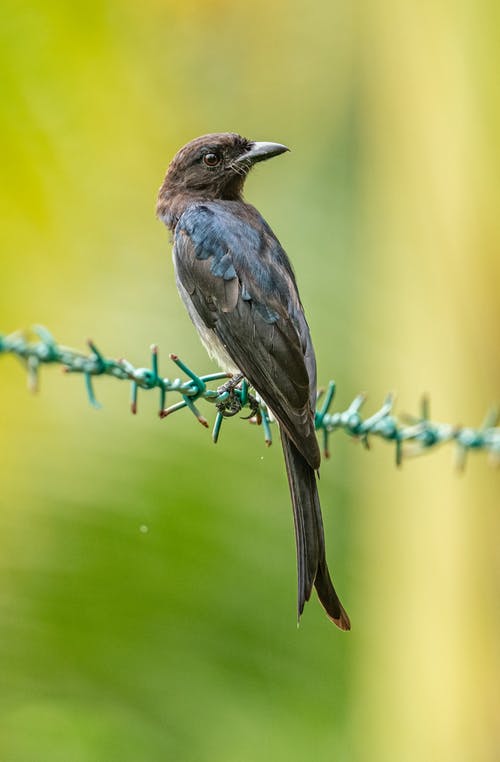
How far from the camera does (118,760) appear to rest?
Answer: 13.4ft

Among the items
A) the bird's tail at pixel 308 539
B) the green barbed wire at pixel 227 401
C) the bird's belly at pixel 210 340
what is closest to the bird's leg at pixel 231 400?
the green barbed wire at pixel 227 401

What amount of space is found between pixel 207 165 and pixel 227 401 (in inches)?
54.0

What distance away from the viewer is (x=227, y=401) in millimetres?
4336

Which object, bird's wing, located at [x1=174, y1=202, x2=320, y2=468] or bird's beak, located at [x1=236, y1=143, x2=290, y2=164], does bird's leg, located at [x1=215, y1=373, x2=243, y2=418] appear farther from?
bird's beak, located at [x1=236, y1=143, x2=290, y2=164]

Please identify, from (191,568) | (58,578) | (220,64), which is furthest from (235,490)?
(220,64)

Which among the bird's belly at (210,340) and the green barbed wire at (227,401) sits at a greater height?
the bird's belly at (210,340)

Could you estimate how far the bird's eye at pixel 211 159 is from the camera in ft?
17.1

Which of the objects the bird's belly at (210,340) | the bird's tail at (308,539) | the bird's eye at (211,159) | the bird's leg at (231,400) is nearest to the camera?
the bird's tail at (308,539)

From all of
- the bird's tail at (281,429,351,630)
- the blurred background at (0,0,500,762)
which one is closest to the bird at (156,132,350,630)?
the bird's tail at (281,429,351,630)

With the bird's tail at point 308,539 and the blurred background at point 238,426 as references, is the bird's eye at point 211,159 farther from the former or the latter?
the bird's tail at point 308,539

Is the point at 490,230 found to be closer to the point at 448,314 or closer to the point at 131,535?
the point at 448,314

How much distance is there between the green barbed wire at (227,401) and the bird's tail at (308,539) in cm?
13

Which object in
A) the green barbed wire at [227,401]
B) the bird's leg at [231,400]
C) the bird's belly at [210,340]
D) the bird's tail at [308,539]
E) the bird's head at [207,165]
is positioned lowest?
the bird's tail at [308,539]

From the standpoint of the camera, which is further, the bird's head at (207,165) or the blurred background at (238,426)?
the bird's head at (207,165)
